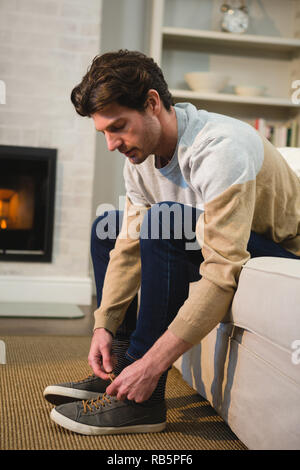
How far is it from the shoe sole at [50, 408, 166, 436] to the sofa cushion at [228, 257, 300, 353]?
302 mm

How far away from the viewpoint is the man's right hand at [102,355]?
126cm

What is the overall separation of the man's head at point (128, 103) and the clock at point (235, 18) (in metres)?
2.37

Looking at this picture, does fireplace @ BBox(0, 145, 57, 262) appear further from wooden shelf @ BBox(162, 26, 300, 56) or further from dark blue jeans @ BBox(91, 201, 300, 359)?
dark blue jeans @ BBox(91, 201, 300, 359)

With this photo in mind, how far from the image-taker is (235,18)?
341cm

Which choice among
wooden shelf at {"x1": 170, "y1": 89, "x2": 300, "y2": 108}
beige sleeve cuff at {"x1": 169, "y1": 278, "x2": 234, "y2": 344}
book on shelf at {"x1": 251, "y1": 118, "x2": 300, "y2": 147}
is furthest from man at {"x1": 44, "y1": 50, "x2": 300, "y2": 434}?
book on shelf at {"x1": 251, "y1": 118, "x2": 300, "y2": 147}

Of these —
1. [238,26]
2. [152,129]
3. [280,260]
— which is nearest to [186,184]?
[152,129]

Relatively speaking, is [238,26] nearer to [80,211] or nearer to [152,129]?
[80,211]

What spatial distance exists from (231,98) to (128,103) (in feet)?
7.58

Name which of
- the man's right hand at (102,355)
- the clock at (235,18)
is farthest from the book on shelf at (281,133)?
the man's right hand at (102,355)

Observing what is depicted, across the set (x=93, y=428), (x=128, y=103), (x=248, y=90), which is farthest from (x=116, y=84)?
(x=248, y=90)

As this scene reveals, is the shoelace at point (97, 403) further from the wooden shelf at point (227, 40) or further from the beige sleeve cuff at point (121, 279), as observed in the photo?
the wooden shelf at point (227, 40)

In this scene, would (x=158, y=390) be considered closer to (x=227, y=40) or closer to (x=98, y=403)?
(x=98, y=403)

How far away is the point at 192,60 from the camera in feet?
11.8

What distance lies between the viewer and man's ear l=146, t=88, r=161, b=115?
1219 mm
